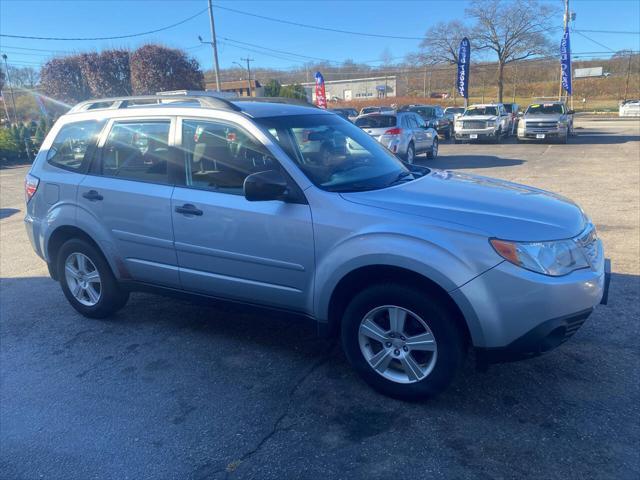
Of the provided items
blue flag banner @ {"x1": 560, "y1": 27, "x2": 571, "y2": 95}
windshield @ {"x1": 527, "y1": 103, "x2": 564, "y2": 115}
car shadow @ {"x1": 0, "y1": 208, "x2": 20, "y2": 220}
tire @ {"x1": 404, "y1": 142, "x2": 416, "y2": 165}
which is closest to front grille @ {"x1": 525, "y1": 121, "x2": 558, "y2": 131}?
windshield @ {"x1": 527, "y1": 103, "x2": 564, "y2": 115}

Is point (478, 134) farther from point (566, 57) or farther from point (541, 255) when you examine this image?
point (541, 255)

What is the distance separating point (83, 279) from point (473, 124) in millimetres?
21878

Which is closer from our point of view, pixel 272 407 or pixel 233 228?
pixel 272 407

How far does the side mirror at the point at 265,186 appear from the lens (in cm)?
326

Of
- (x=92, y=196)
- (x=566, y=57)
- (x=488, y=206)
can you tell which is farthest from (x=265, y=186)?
(x=566, y=57)

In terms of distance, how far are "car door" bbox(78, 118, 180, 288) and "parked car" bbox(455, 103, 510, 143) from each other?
21.4 m

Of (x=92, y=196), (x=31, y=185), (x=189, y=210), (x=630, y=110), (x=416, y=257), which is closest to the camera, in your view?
(x=416, y=257)

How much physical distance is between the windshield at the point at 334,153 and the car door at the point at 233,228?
23 centimetres

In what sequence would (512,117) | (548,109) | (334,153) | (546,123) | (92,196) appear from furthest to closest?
(512,117)
(548,109)
(546,123)
(92,196)
(334,153)

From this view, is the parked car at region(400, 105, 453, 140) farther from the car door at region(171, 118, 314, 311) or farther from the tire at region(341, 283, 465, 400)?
the tire at region(341, 283, 465, 400)

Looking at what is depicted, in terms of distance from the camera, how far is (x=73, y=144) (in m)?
4.64

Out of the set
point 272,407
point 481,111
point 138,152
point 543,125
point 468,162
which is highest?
point 481,111

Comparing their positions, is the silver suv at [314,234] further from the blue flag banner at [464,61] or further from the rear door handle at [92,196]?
the blue flag banner at [464,61]

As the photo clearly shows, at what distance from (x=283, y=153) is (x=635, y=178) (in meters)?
11.2
